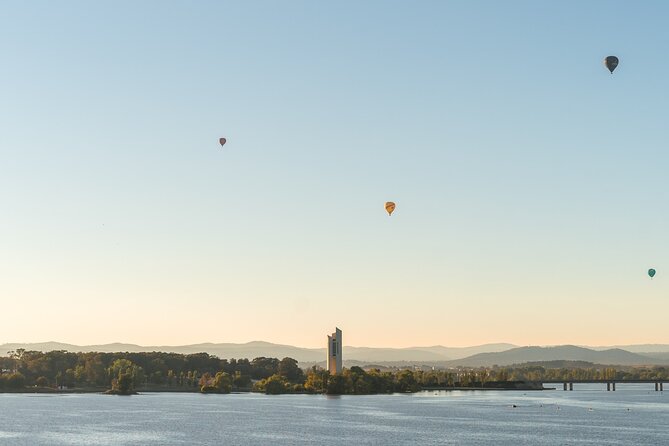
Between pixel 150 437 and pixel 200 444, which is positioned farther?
pixel 150 437

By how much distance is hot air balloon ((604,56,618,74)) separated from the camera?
16880cm

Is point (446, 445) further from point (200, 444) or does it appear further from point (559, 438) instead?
point (200, 444)

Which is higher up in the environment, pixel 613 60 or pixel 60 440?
pixel 613 60

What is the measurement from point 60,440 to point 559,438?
93.4 meters

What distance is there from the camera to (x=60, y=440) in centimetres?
18075

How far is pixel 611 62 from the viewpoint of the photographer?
169 meters

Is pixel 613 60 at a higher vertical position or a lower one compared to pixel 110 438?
higher

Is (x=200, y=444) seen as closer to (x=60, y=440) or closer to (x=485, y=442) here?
(x=60, y=440)

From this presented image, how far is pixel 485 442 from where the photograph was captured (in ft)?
580

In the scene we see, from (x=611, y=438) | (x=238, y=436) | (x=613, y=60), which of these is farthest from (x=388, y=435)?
(x=613, y=60)

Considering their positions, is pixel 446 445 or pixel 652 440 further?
pixel 652 440

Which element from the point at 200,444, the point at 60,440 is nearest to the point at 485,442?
the point at 200,444

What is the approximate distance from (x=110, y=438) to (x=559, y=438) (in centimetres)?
8499

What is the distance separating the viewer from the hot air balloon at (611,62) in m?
169
